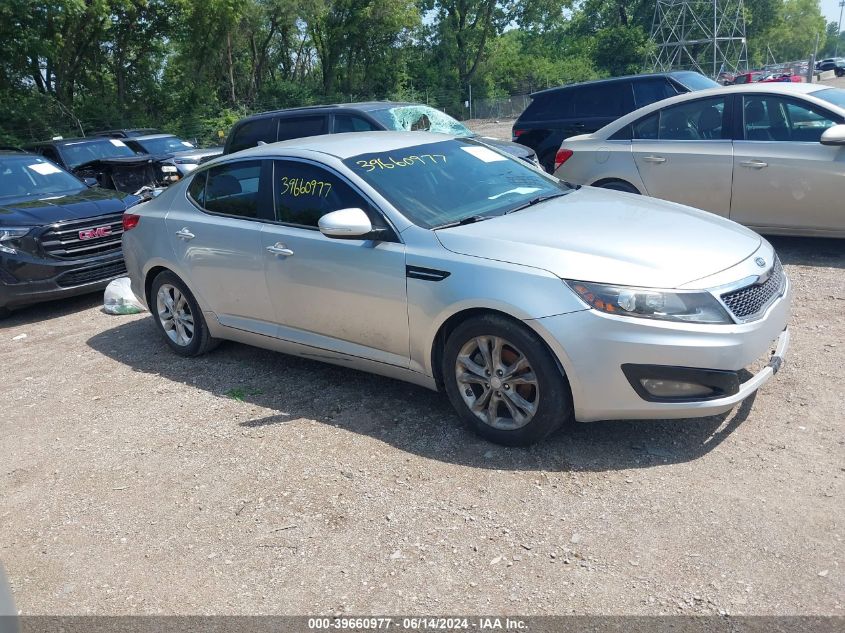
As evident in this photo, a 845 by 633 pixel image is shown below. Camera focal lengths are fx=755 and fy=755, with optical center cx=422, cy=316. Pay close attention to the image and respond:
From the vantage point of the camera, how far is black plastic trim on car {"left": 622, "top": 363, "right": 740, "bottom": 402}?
3.60 metres

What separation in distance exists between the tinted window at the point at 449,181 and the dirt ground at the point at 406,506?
1.22m

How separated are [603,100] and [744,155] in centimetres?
423

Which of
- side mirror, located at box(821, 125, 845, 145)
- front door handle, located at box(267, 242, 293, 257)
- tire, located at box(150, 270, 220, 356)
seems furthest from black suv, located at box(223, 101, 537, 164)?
front door handle, located at box(267, 242, 293, 257)

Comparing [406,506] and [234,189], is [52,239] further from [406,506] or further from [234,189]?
[406,506]

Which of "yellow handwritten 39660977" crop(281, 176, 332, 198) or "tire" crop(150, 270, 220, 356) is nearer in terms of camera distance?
"yellow handwritten 39660977" crop(281, 176, 332, 198)

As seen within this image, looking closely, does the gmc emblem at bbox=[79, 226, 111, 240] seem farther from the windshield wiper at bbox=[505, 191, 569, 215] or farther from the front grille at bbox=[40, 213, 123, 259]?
the windshield wiper at bbox=[505, 191, 569, 215]

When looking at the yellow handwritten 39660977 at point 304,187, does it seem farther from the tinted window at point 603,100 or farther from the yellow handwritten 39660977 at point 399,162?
the tinted window at point 603,100

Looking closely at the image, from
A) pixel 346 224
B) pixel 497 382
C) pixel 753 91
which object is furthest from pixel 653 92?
pixel 497 382

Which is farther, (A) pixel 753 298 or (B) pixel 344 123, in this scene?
(B) pixel 344 123

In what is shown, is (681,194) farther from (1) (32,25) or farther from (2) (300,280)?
(1) (32,25)

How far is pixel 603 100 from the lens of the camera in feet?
35.8

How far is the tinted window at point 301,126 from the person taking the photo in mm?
10344

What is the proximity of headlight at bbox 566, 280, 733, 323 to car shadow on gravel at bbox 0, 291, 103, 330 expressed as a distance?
250 inches

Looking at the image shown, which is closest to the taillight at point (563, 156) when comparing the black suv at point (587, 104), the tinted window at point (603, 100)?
→ the black suv at point (587, 104)
